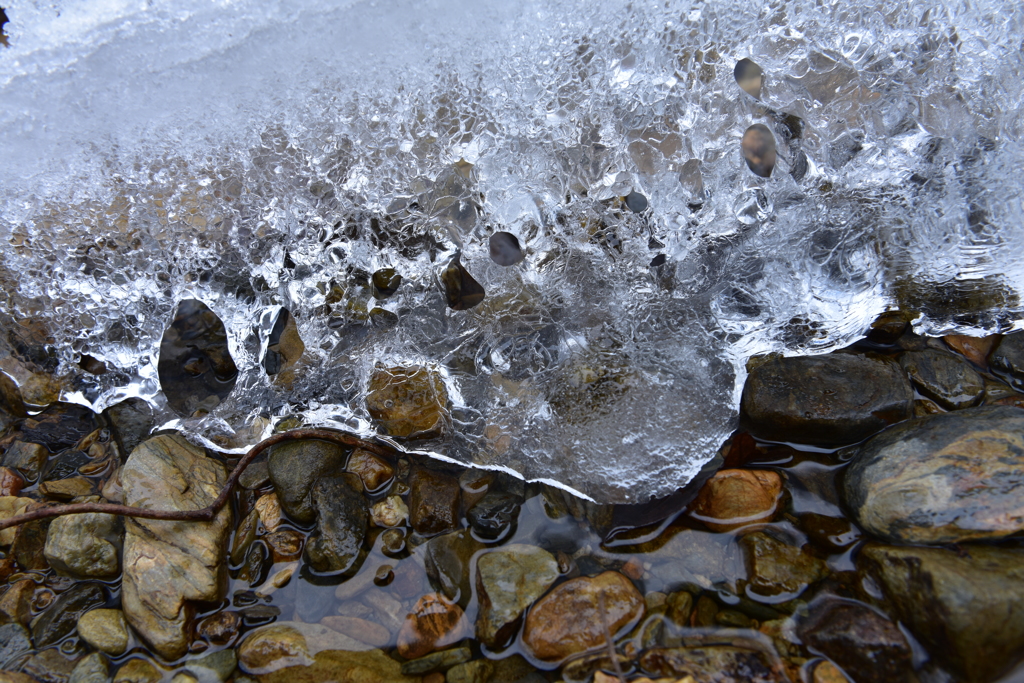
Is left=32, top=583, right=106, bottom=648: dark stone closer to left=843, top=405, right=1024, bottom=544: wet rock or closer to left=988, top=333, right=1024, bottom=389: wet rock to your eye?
left=843, top=405, right=1024, bottom=544: wet rock

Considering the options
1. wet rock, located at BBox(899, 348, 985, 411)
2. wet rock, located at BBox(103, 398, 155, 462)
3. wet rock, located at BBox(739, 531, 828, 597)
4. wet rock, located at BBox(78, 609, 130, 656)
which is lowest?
wet rock, located at BBox(739, 531, 828, 597)

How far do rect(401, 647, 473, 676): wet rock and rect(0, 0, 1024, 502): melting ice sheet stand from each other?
0.60 meters

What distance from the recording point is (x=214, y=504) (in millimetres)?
1755

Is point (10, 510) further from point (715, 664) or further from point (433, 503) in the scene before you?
point (715, 664)

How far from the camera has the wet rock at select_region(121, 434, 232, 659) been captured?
5.16ft

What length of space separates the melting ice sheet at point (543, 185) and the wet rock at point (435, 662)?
0.60 m

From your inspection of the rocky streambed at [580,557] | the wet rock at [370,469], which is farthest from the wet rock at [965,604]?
the wet rock at [370,469]

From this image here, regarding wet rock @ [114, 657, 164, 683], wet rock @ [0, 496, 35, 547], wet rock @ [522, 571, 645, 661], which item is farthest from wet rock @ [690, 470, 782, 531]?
wet rock @ [0, 496, 35, 547]

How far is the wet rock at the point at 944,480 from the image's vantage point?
1407mm

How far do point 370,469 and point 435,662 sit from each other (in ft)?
2.19

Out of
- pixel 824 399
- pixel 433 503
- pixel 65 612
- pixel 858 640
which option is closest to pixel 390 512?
pixel 433 503

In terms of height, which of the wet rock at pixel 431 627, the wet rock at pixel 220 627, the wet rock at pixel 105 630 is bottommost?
the wet rock at pixel 431 627

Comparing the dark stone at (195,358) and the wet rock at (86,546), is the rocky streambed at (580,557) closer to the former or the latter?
the wet rock at (86,546)

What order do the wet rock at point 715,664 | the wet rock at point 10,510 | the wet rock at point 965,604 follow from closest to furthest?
the wet rock at point 965,604 → the wet rock at point 715,664 → the wet rock at point 10,510
